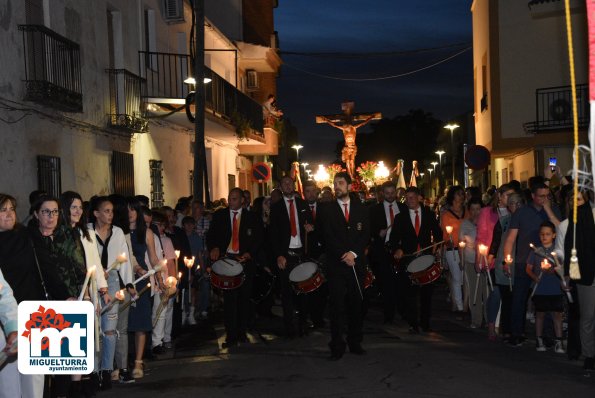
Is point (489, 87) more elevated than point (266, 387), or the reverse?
point (489, 87)

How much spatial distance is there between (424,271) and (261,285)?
2.86 m

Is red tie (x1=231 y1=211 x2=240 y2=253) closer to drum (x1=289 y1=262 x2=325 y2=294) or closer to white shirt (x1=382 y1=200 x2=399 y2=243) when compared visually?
drum (x1=289 y1=262 x2=325 y2=294)

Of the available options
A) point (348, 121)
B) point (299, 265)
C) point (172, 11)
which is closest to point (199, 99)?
point (172, 11)

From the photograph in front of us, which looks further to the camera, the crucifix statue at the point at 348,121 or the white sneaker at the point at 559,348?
the crucifix statue at the point at 348,121

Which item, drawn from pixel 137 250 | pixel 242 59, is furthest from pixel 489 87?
pixel 137 250

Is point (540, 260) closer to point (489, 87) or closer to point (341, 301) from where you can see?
point (341, 301)

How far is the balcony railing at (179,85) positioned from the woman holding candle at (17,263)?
47.2 ft

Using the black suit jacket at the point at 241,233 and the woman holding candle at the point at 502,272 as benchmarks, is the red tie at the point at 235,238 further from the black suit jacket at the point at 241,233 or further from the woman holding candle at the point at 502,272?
the woman holding candle at the point at 502,272

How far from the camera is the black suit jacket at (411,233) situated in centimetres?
1352

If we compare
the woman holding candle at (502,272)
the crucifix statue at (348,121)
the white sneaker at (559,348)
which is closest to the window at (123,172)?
the woman holding candle at (502,272)

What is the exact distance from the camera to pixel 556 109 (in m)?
26.6

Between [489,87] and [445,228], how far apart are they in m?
14.2

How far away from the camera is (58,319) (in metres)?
6.37

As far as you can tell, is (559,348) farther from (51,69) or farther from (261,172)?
(261,172)
